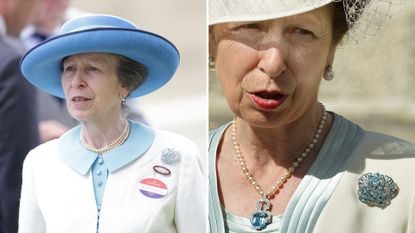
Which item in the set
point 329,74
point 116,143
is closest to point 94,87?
point 116,143

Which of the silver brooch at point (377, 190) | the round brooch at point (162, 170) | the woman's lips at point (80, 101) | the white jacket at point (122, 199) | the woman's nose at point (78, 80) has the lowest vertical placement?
the white jacket at point (122, 199)

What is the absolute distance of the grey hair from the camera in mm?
2102

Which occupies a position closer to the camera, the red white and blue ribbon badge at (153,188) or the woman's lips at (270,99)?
the woman's lips at (270,99)

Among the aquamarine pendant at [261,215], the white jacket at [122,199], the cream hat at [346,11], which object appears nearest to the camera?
the cream hat at [346,11]

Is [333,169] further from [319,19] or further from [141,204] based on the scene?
[141,204]

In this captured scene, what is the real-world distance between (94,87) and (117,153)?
184mm

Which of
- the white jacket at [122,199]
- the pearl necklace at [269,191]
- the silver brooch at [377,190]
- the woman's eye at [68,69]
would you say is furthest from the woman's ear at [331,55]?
the woman's eye at [68,69]

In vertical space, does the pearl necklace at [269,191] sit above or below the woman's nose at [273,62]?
below

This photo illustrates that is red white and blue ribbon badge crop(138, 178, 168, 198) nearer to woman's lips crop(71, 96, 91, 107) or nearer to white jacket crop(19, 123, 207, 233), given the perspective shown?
white jacket crop(19, 123, 207, 233)

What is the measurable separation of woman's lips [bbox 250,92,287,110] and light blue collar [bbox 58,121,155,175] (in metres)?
0.51

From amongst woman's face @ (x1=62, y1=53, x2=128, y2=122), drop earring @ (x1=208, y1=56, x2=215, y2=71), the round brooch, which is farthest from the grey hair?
drop earring @ (x1=208, y1=56, x2=215, y2=71)

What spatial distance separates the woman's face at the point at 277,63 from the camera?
164 centimetres

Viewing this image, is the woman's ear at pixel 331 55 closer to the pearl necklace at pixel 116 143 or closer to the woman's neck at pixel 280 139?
the woman's neck at pixel 280 139

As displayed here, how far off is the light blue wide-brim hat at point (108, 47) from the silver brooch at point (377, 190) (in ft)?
2.35
